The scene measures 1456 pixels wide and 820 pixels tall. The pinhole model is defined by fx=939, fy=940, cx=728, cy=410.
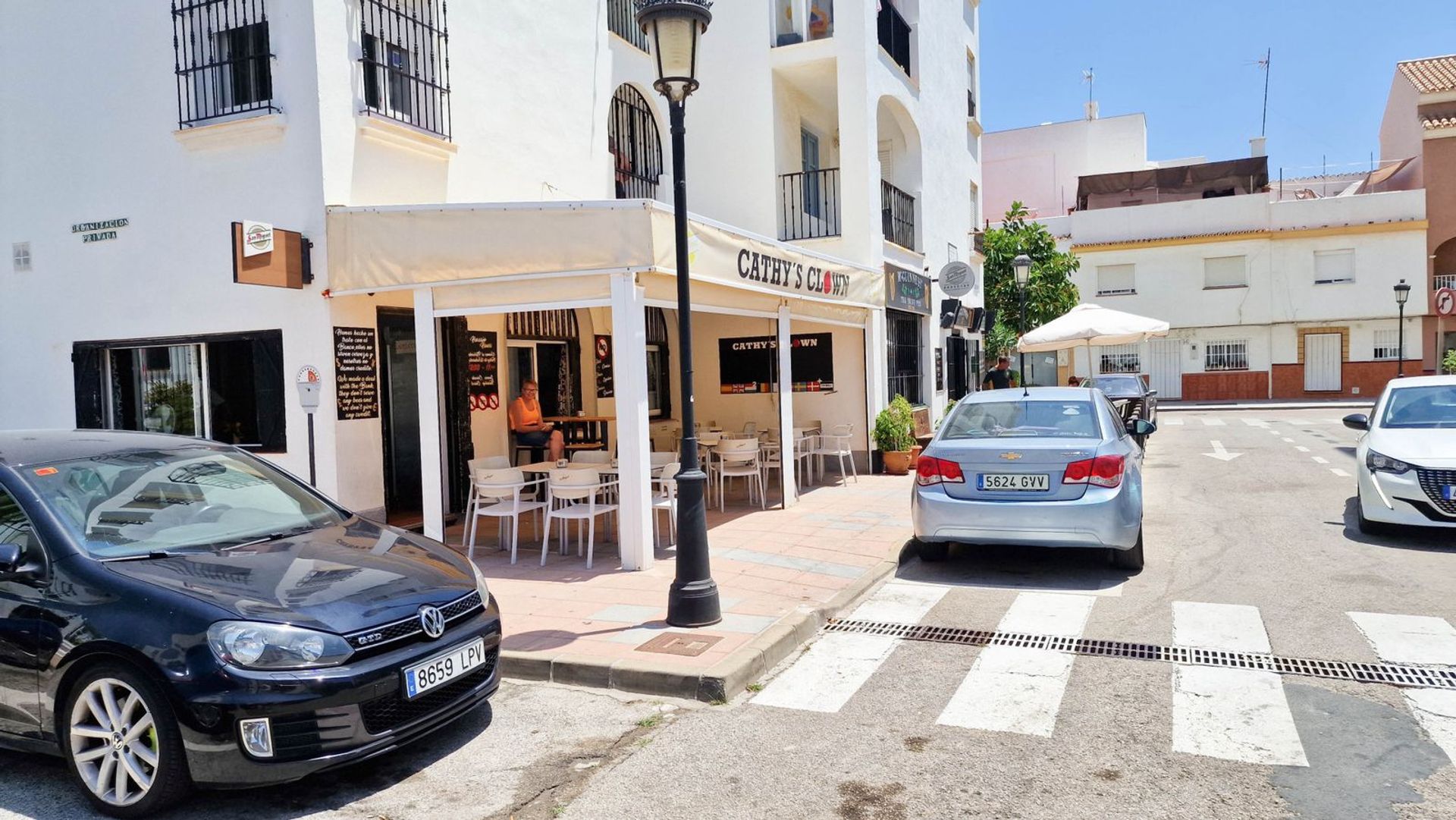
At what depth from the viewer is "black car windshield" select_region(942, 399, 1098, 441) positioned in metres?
7.82

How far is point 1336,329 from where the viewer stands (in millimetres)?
33281

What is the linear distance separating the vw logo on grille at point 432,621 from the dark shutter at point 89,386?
25.5 feet

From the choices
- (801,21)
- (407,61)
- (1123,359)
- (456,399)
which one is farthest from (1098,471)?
(1123,359)

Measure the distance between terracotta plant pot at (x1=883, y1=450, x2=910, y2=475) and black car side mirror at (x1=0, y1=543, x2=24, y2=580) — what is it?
11.8m

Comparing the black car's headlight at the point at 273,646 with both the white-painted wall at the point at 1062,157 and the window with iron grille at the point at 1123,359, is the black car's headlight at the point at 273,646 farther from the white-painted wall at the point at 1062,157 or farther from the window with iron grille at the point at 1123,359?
the white-painted wall at the point at 1062,157

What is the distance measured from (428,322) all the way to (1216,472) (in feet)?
38.6

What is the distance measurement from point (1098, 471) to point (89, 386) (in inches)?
395

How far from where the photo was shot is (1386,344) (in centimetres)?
3275

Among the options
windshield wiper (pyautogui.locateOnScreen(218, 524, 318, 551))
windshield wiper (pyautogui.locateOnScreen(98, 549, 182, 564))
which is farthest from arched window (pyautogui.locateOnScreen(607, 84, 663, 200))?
windshield wiper (pyautogui.locateOnScreen(98, 549, 182, 564))

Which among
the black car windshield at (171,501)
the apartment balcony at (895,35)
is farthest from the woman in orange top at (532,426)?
the apartment balcony at (895,35)

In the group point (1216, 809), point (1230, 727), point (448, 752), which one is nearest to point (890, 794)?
point (1216, 809)

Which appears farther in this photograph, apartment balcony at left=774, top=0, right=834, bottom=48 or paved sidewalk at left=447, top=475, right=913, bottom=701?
apartment balcony at left=774, top=0, right=834, bottom=48

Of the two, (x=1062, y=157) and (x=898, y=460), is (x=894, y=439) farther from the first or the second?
(x=1062, y=157)

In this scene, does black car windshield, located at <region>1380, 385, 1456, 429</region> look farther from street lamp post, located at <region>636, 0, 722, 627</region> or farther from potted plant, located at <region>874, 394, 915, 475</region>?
street lamp post, located at <region>636, 0, 722, 627</region>
